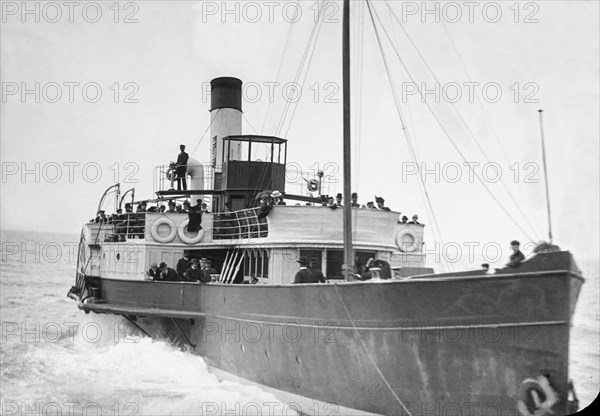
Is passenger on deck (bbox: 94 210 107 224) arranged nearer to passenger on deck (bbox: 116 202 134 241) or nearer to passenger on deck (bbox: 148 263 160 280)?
passenger on deck (bbox: 116 202 134 241)

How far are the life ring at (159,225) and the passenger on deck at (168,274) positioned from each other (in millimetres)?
796

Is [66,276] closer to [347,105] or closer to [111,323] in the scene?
[111,323]

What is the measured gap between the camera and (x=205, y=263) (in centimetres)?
1599

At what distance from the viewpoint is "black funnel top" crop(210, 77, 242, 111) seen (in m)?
21.3

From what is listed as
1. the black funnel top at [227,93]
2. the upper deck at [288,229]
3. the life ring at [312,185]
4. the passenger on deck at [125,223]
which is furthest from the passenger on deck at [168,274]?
the black funnel top at [227,93]

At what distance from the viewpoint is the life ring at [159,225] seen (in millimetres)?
16734

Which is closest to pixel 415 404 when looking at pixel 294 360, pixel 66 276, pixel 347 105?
pixel 294 360

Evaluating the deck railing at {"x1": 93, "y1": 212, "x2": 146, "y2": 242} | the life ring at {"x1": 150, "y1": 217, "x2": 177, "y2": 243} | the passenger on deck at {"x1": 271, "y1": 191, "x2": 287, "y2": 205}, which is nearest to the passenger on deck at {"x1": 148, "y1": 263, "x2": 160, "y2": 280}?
the life ring at {"x1": 150, "y1": 217, "x2": 177, "y2": 243}

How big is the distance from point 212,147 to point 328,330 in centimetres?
1172

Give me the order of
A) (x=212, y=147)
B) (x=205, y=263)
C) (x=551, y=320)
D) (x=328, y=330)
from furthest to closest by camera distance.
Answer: (x=212, y=147), (x=205, y=263), (x=328, y=330), (x=551, y=320)

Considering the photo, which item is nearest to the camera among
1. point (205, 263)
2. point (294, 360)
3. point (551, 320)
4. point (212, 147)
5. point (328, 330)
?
point (551, 320)

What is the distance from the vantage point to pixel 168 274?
16.3m

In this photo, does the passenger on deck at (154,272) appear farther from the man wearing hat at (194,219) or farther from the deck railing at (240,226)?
the deck railing at (240,226)

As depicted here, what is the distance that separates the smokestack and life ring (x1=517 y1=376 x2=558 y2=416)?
13.7 meters
